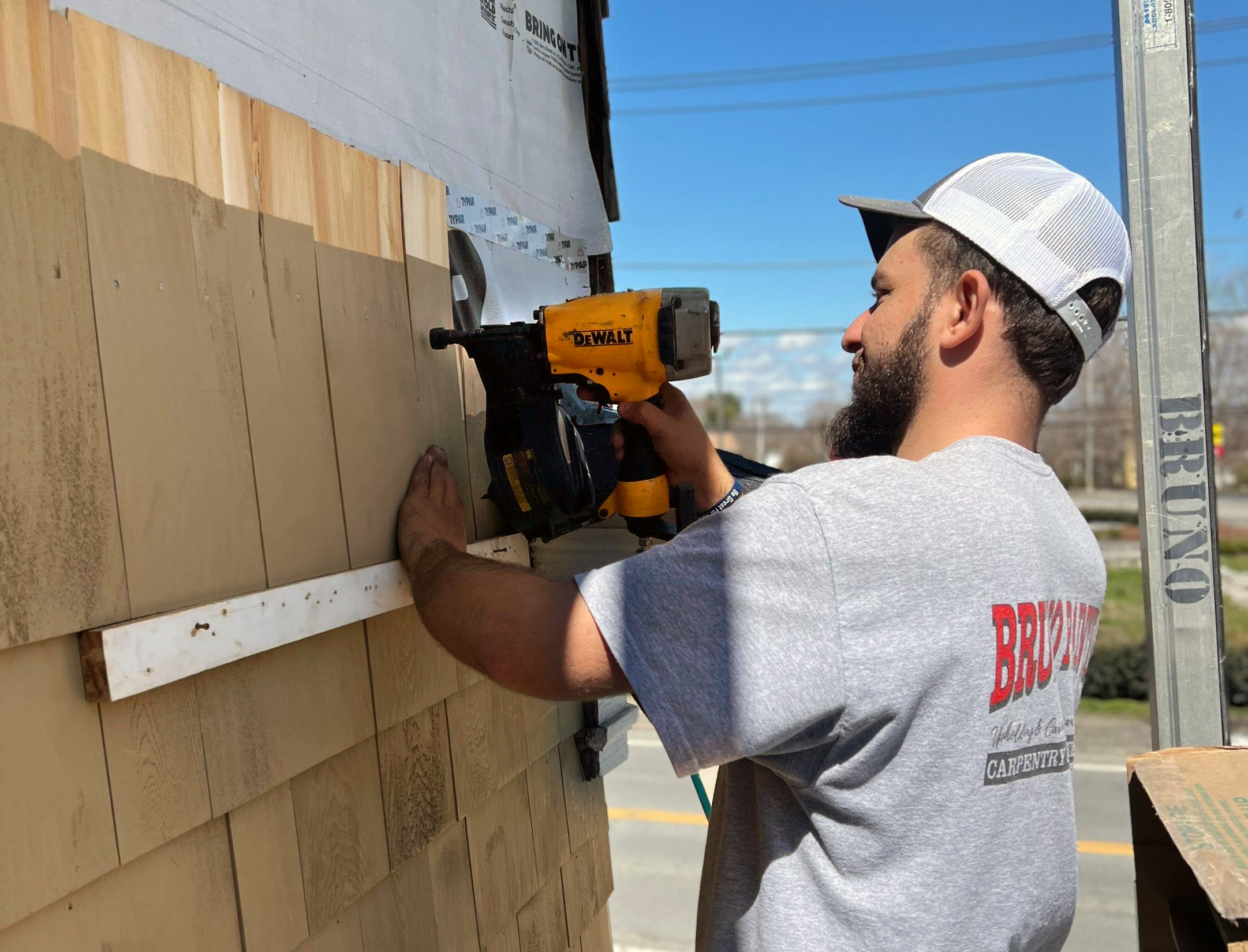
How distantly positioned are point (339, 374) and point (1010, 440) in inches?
42.4

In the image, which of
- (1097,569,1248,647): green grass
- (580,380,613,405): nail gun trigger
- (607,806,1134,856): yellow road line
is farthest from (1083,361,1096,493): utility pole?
(580,380,613,405): nail gun trigger

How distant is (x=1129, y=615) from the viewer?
15.4 metres

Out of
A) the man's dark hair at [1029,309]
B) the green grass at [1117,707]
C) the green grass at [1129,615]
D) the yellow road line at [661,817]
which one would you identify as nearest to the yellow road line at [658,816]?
the yellow road line at [661,817]

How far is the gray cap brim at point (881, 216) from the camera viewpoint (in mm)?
1562

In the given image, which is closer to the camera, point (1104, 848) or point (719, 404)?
point (1104, 848)

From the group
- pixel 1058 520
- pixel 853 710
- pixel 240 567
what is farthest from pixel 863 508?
pixel 240 567

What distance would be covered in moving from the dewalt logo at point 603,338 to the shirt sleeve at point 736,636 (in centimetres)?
50

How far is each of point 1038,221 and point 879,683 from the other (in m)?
0.81

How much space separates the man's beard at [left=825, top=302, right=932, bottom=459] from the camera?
1496mm

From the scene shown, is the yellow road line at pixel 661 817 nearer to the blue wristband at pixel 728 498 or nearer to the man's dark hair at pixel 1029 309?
the blue wristband at pixel 728 498

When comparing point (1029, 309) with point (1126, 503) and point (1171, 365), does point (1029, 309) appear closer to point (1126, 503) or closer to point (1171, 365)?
point (1171, 365)

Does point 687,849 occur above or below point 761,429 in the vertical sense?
below

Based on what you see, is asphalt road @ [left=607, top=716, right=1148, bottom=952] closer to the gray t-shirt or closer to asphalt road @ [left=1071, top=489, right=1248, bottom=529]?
the gray t-shirt

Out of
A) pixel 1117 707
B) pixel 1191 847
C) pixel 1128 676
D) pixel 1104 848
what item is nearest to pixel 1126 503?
pixel 1128 676
